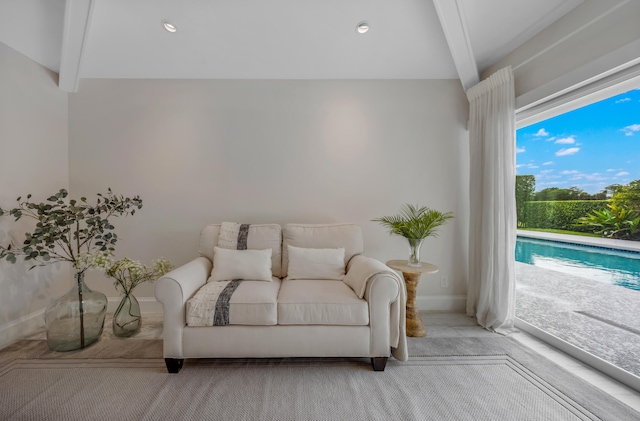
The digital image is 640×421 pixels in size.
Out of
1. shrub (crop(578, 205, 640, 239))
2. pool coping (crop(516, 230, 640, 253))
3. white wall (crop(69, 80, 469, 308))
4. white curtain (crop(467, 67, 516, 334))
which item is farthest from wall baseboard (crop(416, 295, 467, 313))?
shrub (crop(578, 205, 640, 239))

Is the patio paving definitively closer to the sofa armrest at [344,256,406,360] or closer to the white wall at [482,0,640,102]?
the sofa armrest at [344,256,406,360]

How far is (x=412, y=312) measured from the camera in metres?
2.39

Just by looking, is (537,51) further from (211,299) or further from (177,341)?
(177,341)

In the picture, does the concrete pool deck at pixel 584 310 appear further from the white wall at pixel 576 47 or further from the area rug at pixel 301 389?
the white wall at pixel 576 47

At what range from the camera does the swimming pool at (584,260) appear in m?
1.73

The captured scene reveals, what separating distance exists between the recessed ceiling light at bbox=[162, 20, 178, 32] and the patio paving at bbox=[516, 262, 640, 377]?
3.84m

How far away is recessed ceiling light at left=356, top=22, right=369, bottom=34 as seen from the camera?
2350 millimetres

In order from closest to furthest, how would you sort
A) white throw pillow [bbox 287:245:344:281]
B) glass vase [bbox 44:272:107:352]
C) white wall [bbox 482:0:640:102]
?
1. white wall [bbox 482:0:640:102]
2. glass vase [bbox 44:272:107:352]
3. white throw pillow [bbox 287:245:344:281]

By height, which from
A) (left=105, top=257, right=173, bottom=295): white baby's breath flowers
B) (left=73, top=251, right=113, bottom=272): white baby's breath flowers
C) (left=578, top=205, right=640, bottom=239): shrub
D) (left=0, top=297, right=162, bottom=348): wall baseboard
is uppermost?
(left=578, top=205, right=640, bottom=239): shrub

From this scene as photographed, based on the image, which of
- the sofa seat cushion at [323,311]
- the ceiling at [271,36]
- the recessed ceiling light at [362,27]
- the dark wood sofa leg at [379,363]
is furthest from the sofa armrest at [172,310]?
the recessed ceiling light at [362,27]

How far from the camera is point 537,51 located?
2.18 m

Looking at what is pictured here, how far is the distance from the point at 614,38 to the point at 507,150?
89 cm

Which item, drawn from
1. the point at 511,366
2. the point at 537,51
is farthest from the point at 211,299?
the point at 537,51

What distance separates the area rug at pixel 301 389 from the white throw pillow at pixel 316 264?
642 millimetres
